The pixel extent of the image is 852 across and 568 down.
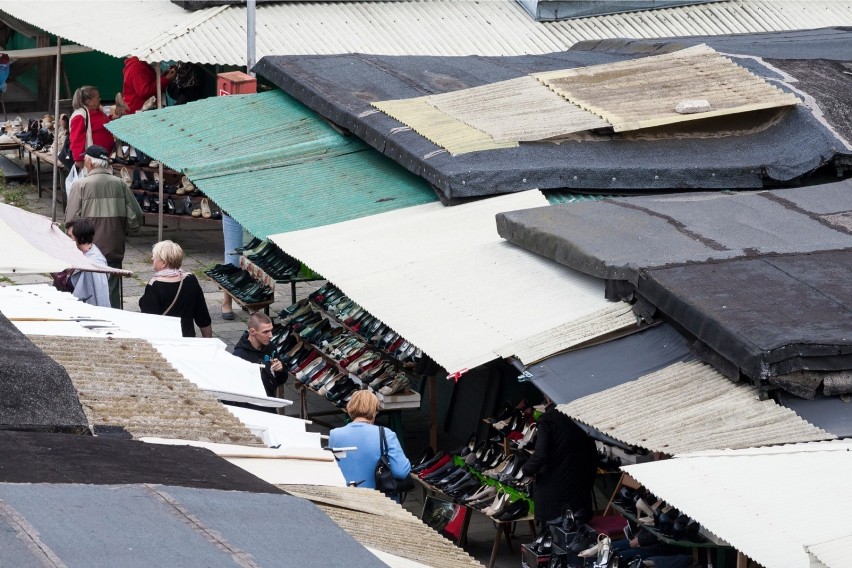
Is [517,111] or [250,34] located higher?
[517,111]

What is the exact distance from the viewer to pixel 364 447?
27.2 ft

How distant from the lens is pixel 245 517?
4.69 m

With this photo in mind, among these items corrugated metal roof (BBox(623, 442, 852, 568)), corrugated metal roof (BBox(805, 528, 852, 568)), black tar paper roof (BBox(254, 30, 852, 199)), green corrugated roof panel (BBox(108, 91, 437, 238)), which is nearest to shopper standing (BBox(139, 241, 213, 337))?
green corrugated roof panel (BBox(108, 91, 437, 238))

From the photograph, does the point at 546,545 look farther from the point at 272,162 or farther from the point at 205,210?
the point at 205,210

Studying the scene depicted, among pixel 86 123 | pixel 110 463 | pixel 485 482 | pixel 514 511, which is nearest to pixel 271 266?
pixel 485 482

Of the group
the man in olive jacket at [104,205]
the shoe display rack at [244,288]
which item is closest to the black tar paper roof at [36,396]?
the shoe display rack at [244,288]

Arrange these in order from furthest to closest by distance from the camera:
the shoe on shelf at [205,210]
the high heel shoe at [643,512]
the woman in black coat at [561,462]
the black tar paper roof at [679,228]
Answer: the shoe on shelf at [205,210], the woman in black coat at [561,462], the black tar paper roof at [679,228], the high heel shoe at [643,512]

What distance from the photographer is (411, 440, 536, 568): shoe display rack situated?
29.8 feet

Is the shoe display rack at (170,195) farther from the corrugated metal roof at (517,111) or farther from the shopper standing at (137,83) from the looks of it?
the corrugated metal roof at (517,111)

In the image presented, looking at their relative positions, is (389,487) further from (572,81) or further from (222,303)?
(222,303)

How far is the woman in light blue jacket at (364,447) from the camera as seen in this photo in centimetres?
830

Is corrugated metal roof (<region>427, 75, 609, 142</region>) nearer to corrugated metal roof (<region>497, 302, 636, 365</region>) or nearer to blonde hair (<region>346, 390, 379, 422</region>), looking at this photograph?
corrugated metal roof (<region>497, 302, 636, 365</region>)

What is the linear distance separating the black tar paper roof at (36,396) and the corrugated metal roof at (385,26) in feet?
31.7

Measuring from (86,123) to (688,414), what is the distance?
36.2 feet
